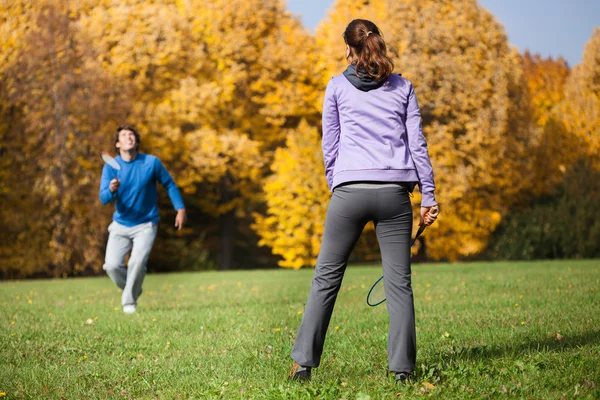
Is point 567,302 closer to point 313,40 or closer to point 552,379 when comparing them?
point 552,379

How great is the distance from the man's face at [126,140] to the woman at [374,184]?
15.5 ft

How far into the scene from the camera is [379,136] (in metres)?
4.15

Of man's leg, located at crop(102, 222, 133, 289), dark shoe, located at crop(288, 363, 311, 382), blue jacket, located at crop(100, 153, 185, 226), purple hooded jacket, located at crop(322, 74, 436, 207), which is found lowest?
dark shoe, located at crop(288, 363, 311, 382)

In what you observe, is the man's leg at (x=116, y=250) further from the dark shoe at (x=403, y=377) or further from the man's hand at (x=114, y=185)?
the dark shoe at (x=403, y=377)

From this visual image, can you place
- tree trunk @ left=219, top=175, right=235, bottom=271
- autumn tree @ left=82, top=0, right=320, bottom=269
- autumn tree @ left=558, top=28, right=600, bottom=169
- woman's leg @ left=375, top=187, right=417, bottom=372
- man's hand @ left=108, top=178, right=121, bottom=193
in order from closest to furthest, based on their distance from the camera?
woman's leg @ left=375, top=187, right=417, bottom=372, man's hand @ left=108, top=178, right=121, bottom=193, autumn tree @ left=82, top=0, right=320, bottom=269, tree trunk @ left=219, top=175, right=235, bottom=271, autumn tree @ left=558, top=28, right=600, bottom=169

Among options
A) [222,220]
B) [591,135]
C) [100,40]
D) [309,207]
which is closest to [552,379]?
[309,207]

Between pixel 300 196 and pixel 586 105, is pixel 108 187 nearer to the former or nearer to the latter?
pixel 300 196

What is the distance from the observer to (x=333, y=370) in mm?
4715

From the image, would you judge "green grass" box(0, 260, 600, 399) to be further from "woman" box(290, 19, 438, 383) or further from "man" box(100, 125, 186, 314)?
"man" box(100, 125, 186, 314)

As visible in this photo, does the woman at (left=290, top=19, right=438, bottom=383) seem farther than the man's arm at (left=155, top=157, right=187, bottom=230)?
No

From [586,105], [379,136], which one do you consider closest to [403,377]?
[379,136]

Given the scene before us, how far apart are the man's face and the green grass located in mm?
2022

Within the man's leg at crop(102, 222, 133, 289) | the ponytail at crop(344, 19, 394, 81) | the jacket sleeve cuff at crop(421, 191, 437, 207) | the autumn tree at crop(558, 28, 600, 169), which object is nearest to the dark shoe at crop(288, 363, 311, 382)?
the jacket sleeve cuff at crop(421, 191, 437, 207)

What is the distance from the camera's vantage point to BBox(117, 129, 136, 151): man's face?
8.43 meters
